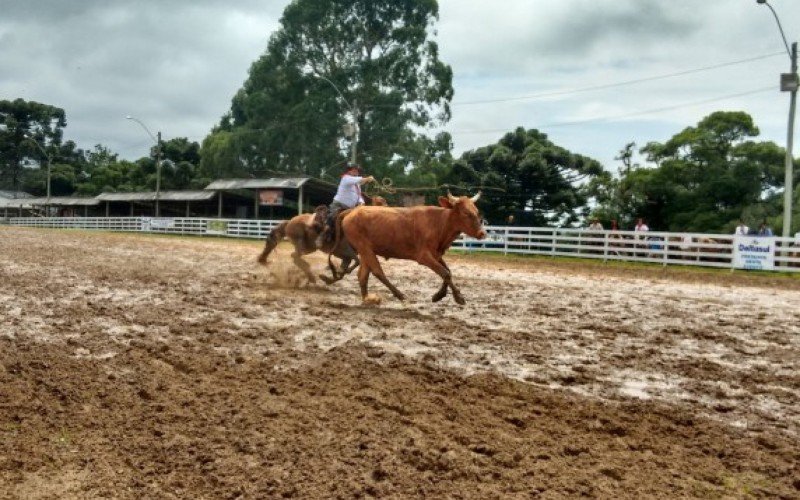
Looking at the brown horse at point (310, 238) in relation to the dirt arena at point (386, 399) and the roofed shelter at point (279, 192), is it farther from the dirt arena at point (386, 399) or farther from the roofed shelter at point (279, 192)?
the roofed shelter at point (279, 192)

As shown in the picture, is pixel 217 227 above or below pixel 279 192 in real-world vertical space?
below

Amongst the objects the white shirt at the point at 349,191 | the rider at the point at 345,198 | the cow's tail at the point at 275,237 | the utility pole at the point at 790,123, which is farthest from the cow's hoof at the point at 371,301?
the utility pole at the point at 790,123

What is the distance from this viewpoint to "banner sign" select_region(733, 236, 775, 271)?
20297 millimetres

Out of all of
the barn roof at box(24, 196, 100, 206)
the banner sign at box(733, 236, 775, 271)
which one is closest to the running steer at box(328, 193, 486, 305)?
the banner sign at box(733, 236, 775, 271)

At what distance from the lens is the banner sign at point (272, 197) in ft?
138

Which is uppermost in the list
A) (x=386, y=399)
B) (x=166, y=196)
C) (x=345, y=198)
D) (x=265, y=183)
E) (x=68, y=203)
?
(x=265, y=183)

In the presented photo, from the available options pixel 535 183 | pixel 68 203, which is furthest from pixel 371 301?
pixel 68 203

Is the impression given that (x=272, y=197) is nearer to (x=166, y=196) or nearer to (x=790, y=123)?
(x=166, y=196)

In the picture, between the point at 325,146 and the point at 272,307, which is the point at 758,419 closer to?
the point at 272,307

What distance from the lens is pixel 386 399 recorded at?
15.4ft

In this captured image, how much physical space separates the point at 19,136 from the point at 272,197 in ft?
243

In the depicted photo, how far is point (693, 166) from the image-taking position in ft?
121

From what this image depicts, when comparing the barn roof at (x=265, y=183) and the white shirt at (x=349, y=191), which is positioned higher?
the barn roof at (x=265, y=183)

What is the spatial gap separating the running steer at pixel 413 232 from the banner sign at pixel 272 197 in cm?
3274
